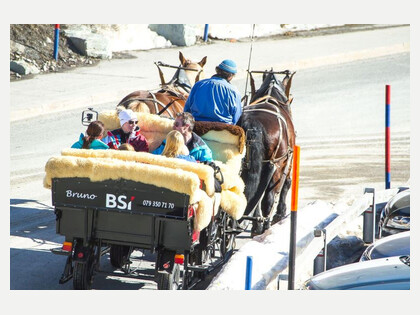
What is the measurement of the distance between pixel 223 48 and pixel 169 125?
1549 centimetres

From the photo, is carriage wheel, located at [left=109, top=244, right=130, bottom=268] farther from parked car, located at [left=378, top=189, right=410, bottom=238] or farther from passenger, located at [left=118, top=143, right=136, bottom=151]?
parked car, located at [left=378, top=189, right=410, bottom=238]

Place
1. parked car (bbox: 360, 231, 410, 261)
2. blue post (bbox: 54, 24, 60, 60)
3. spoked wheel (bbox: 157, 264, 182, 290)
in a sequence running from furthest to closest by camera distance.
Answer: blue post (bbox: 54, 24, 60, 60) → parked car (bbox: 360, 231, 410, 261) → spoked wheel (bbox: 157, 264, 182, 290)

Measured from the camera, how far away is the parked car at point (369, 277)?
750cm

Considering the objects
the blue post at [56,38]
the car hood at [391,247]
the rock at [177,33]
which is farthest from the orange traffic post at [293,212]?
the rock at [177,33]

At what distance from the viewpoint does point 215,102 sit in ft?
34.0

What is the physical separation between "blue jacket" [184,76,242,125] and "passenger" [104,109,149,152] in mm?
1085

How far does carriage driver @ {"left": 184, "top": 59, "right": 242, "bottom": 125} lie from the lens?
34.0ft

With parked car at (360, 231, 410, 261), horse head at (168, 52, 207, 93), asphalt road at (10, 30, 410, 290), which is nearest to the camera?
parked car at (360, 231, 410, 261)

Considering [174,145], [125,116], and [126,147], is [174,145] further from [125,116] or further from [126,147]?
[125,116]

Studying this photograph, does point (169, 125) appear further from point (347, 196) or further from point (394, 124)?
point (394, 124)

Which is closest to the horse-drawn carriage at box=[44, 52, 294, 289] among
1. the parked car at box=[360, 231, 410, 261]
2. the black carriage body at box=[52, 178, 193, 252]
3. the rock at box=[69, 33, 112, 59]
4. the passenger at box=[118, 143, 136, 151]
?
the black carriage body at box=[52, 178, 193, 252]

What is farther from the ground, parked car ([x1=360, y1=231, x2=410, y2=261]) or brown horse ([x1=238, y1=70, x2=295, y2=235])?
brown horse ([x1=238, y1=70, x2=295, y2=235])

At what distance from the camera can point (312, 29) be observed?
28.1 m

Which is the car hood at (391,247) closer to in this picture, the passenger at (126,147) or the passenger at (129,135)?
the passenger at (129,135)
